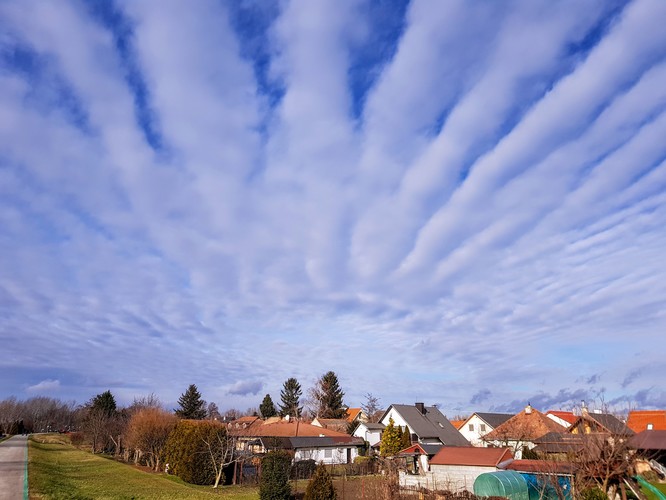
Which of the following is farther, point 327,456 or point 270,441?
point 327,456

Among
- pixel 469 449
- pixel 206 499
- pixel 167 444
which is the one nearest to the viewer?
pixel 206 499

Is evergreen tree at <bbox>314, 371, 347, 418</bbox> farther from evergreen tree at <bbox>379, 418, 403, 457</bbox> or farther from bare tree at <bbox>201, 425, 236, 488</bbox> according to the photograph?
bare tree at <bbox>201, 425, 236, 488</bbox>

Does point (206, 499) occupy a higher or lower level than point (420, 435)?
lower

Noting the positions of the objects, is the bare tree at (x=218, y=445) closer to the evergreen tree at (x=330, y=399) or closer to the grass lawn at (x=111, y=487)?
the grass lawn at (x=111, y=487)

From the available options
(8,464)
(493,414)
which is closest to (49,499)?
(8,464)

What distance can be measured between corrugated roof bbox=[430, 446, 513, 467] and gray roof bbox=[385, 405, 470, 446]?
24108mm

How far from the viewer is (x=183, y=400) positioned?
83688 millimetres

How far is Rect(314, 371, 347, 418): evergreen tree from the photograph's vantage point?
87812 mm

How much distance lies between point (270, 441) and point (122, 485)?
56.9 feet

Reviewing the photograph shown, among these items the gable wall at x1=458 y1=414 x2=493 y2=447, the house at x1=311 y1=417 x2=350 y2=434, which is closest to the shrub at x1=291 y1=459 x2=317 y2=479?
the gable wall at x1=458 y1=414 x2=493 y2=447

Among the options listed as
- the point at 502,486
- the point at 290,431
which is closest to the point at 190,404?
the point at 290,431

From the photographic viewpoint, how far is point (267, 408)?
96500 mm

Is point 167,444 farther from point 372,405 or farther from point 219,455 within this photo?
point 372,405

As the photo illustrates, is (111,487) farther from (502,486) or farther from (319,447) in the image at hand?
(319,447)
